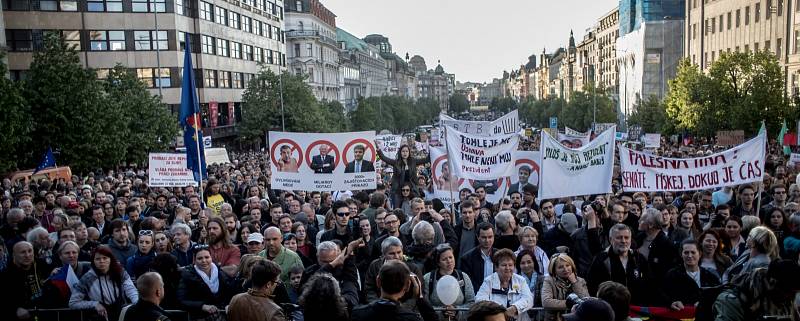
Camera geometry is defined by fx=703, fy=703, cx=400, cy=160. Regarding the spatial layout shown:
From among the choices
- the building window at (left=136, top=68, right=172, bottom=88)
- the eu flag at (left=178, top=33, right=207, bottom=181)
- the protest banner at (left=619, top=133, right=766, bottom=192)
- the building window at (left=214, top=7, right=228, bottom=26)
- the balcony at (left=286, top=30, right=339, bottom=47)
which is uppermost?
the balcony at (left=286, top=30, right=339, bottom=47)

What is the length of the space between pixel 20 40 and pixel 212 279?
47.5m

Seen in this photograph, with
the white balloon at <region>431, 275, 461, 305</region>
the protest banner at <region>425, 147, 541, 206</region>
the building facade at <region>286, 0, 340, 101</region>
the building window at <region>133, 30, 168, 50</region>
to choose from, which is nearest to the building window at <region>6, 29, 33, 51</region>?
the building window at <region>133, 30, 168, 50</region>

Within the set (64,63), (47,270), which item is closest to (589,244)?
(47,270)

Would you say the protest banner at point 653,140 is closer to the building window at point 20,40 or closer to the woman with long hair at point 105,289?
the woman with long hair at point 105,289

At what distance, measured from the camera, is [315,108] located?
5200 centimetres

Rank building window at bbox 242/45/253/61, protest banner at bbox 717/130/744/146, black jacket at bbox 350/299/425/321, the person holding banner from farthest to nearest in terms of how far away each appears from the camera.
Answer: building window at bbox 242/45/253/61, protest banner at bbox 717/130/744/146, the person holding banner, black jacket at bbox 350/299/425/321

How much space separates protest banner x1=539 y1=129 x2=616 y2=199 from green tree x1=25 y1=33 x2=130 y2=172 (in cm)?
2284

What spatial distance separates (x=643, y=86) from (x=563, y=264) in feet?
250

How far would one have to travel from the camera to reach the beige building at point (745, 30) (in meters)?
44.1

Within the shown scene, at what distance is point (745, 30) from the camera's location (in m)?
51.1

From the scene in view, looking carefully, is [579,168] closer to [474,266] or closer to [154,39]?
[474,266]

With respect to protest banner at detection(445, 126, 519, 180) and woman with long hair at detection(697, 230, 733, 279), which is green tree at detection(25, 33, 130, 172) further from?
woman with long hair at detection(697, 230, 733, 279)

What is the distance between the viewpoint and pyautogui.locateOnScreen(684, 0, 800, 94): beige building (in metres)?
44.1

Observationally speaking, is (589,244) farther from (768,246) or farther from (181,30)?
(181,30)
